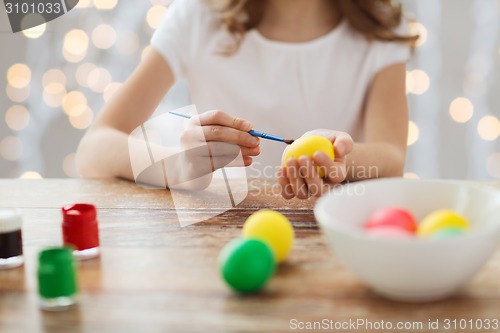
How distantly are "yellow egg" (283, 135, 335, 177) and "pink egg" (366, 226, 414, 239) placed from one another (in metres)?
0.35

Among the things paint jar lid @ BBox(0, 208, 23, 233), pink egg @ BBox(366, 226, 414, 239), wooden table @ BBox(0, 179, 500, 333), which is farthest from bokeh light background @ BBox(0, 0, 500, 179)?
pink egg @ BBox(366, 226, 414, 239)

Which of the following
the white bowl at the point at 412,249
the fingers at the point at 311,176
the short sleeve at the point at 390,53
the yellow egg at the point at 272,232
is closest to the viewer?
the white bowl at the point at 412,249

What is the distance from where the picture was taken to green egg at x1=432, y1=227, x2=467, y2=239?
61 centimetres

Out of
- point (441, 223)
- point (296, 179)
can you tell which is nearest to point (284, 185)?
point (296, 179)

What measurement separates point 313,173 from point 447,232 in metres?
0.39

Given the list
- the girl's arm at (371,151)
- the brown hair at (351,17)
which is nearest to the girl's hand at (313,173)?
the girl's arm at (371,151)

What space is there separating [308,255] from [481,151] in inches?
72.4

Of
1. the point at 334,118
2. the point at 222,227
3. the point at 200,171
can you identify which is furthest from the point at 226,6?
the point at 222,227

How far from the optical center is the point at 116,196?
3.68 ft

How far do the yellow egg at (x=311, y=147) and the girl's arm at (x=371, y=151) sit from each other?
0.01 m

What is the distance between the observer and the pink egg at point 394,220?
26.2 inches

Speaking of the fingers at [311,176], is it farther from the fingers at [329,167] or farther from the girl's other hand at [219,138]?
the girl's other hand at [219,138]

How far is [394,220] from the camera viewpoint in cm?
67

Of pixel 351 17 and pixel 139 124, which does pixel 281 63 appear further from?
pixel 139 124
